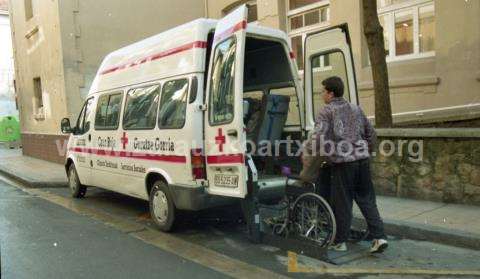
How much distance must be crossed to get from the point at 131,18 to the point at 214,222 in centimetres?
964

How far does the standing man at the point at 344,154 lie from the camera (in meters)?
5.34

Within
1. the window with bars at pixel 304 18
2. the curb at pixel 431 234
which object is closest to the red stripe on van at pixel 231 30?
the curb at pixel 431 234

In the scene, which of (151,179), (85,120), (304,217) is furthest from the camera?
(85,120)

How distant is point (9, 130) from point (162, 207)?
1919cm

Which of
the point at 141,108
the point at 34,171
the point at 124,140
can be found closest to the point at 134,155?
the point at 124,140

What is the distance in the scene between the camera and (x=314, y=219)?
5.49 m

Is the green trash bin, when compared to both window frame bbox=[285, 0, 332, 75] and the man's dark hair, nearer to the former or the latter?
window frame bbox=[285, 0, 332, 75]

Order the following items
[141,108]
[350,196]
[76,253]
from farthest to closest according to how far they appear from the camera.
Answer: [141,108]
[76,253]
[350,196]

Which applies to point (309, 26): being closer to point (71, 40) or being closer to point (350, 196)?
point (71, 40)

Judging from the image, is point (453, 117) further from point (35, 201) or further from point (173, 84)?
point (35, 201)

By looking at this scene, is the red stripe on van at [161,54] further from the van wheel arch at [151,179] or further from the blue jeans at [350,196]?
the blue jeans at [350,196]

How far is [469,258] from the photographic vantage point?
209 inches

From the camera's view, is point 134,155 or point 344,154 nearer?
point 344,154

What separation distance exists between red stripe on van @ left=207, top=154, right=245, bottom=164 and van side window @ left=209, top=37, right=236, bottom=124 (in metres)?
0.38
